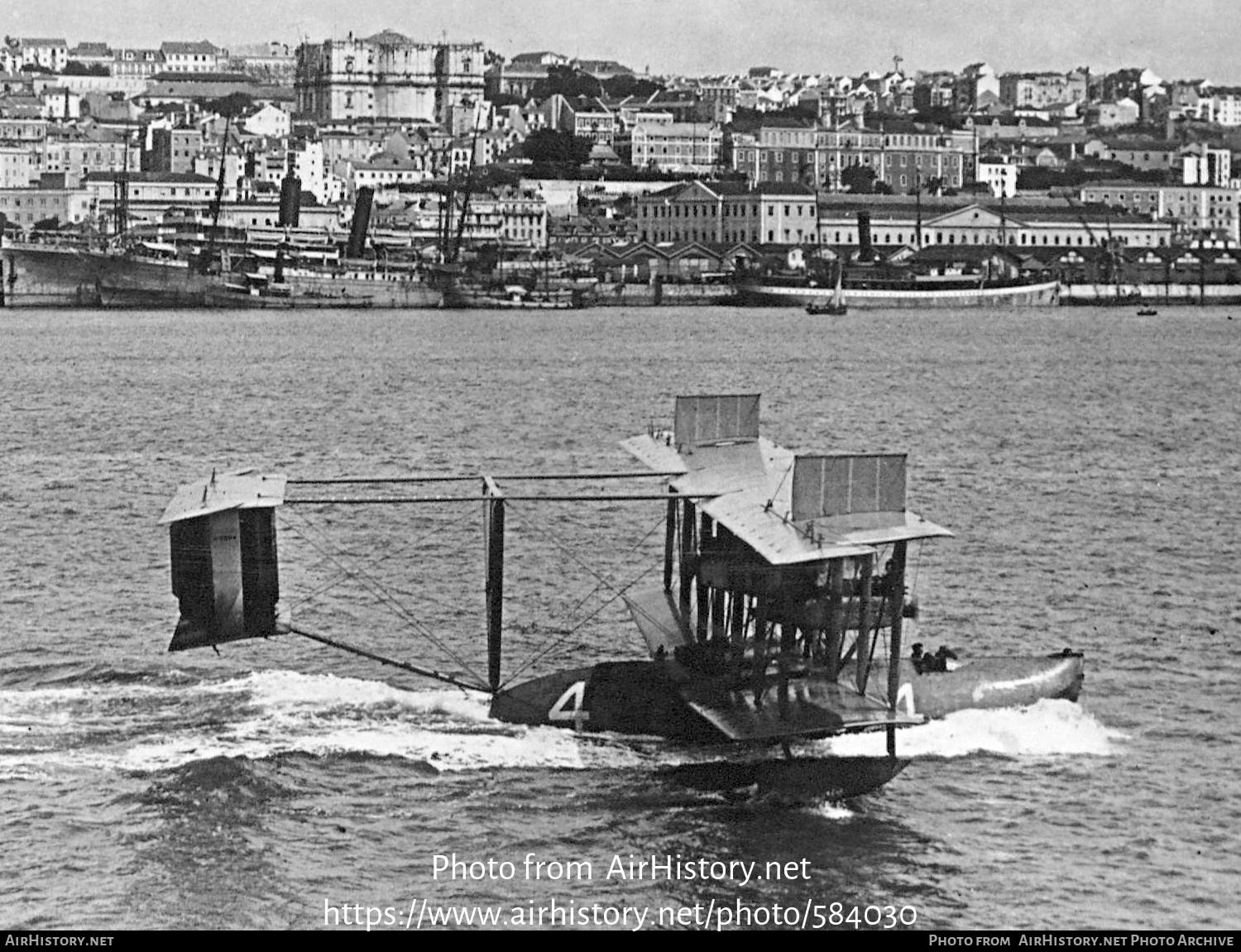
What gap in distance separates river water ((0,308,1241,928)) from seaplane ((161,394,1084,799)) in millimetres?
446

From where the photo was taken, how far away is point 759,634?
24.8 meters

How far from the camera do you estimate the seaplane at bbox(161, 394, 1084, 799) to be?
23.5 meters

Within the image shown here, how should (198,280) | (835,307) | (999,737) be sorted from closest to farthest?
(999,737), (835,307), (198,280)

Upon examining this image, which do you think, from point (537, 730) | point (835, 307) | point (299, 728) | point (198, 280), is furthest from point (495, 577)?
point (198, 280)

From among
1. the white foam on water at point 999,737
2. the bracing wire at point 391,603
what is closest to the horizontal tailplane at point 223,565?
the bracing wire at point 391,603

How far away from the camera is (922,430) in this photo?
213 feet

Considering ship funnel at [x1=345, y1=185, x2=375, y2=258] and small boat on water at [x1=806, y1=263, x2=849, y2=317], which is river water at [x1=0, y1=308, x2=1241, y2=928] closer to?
small boat on water at [x1=806, y1=263, x2=849, y2=317]

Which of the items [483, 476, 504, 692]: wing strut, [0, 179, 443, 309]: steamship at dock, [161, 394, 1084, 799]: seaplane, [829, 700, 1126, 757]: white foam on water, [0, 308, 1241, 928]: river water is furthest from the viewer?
[0, 179, 443, 309]: steamship at dock

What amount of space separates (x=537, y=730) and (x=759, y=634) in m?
2.74

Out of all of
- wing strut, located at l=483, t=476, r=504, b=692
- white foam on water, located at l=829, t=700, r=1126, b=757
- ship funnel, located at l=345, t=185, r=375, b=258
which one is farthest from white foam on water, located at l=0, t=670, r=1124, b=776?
ship funnel, located at l=345, t=185, r=375, b=258

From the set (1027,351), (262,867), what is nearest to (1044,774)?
(262,867)

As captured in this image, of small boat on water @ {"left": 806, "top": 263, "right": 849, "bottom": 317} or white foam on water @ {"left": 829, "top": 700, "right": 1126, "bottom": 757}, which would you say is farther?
small boat on water @ {"left": 806, "top": 263, "right": 849, "bottom": 317}

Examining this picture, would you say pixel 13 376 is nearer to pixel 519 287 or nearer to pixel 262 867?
pixel 262 867

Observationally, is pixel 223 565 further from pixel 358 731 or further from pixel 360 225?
pixel 360 225
